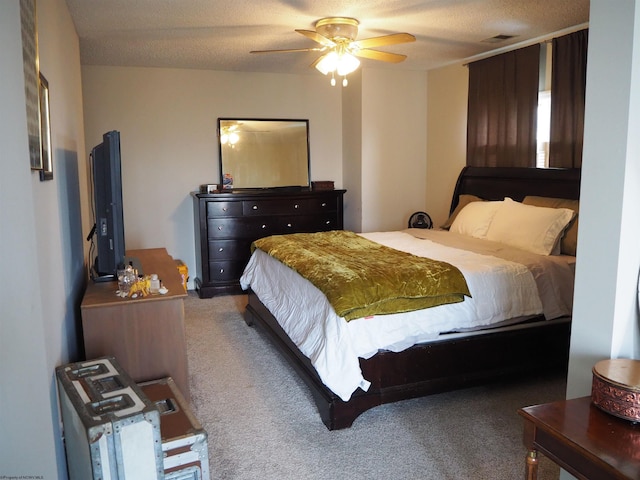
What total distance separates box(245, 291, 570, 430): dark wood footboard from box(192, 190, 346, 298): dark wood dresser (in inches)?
88.0

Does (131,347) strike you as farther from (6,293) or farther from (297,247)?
(297,247)

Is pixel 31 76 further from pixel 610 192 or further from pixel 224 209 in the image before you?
pixel 224 209

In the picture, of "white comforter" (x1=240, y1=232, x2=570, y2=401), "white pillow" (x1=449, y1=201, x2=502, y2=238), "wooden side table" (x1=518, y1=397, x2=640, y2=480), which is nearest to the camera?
"wooden side table" (x1=518, y1=397, x2=640, y2=480)

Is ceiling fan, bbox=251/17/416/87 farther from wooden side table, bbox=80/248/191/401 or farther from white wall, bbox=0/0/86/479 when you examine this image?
white wall, bbox=0/0/86/479

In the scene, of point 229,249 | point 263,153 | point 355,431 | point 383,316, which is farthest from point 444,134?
point 355,431

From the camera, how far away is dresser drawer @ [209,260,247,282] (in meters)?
5.47

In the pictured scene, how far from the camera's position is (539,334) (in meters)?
3.21

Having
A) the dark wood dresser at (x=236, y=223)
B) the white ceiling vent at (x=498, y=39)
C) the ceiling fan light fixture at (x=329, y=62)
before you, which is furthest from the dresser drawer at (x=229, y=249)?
the white ceiling vent at (x=498, y=39)

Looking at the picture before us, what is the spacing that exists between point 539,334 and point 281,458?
5.85ft

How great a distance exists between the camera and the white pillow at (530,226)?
366cm

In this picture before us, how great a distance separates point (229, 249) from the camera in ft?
18.1

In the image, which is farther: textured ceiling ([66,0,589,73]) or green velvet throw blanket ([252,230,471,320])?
textured ceiling ([66,0,589,73])

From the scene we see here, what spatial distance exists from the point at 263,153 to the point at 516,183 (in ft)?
9.25

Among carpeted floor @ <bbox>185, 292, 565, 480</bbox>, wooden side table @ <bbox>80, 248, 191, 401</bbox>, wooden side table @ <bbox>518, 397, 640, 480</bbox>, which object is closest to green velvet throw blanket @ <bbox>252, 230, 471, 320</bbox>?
carpeted floor @ <bbox>185, 292, 565, 480</bbox>
